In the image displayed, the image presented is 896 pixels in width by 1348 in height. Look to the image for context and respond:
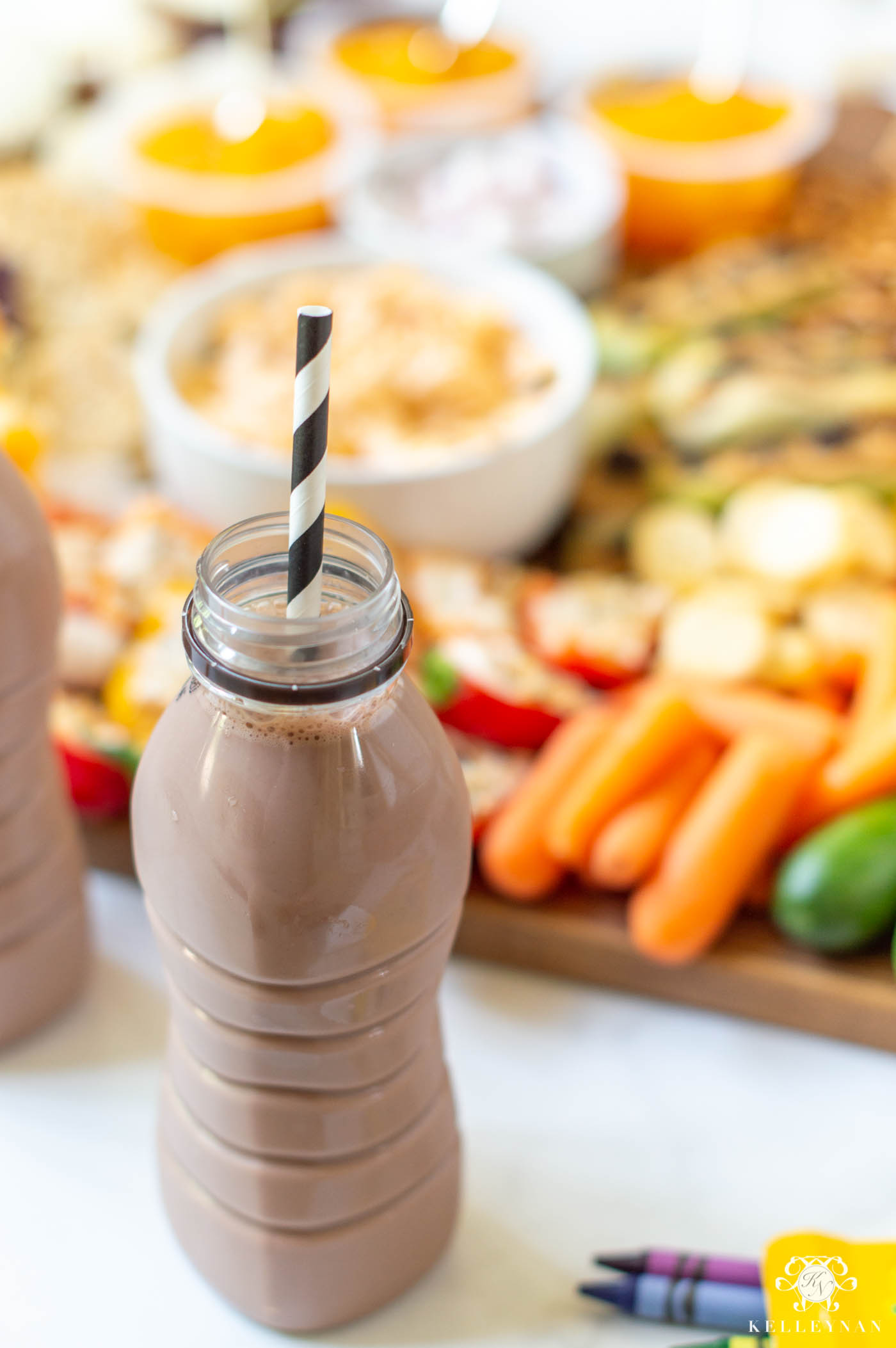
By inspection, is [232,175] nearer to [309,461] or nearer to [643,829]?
[643,829]

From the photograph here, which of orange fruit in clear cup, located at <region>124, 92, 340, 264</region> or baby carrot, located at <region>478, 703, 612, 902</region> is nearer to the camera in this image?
Result: baby carrot, located at <region>478, 703, 612, 902</region>

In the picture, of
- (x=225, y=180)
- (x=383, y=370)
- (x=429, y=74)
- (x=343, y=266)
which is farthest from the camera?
(x=429, y=74)

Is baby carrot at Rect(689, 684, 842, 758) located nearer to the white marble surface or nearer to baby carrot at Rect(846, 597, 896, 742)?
baby carrot at Rect(846, 597, 896, 742)

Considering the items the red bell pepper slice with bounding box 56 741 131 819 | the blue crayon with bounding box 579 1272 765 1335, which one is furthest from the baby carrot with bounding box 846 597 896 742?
the red bell pepper slice with bounding box 56 741 131 819

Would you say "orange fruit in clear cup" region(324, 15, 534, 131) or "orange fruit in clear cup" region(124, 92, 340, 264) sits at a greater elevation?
"orange fruit in clear cup" region(324, 15, 534, 131)

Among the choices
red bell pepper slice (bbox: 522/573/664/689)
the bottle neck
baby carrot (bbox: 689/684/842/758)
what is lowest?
red bell pepper slice (bbox: 522/573/664/689)

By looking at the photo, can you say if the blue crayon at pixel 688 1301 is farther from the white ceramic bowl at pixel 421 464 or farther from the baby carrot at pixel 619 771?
the white ceramic bowl at pixel 421 464

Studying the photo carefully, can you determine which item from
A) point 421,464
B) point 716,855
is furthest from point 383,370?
point 716,855
